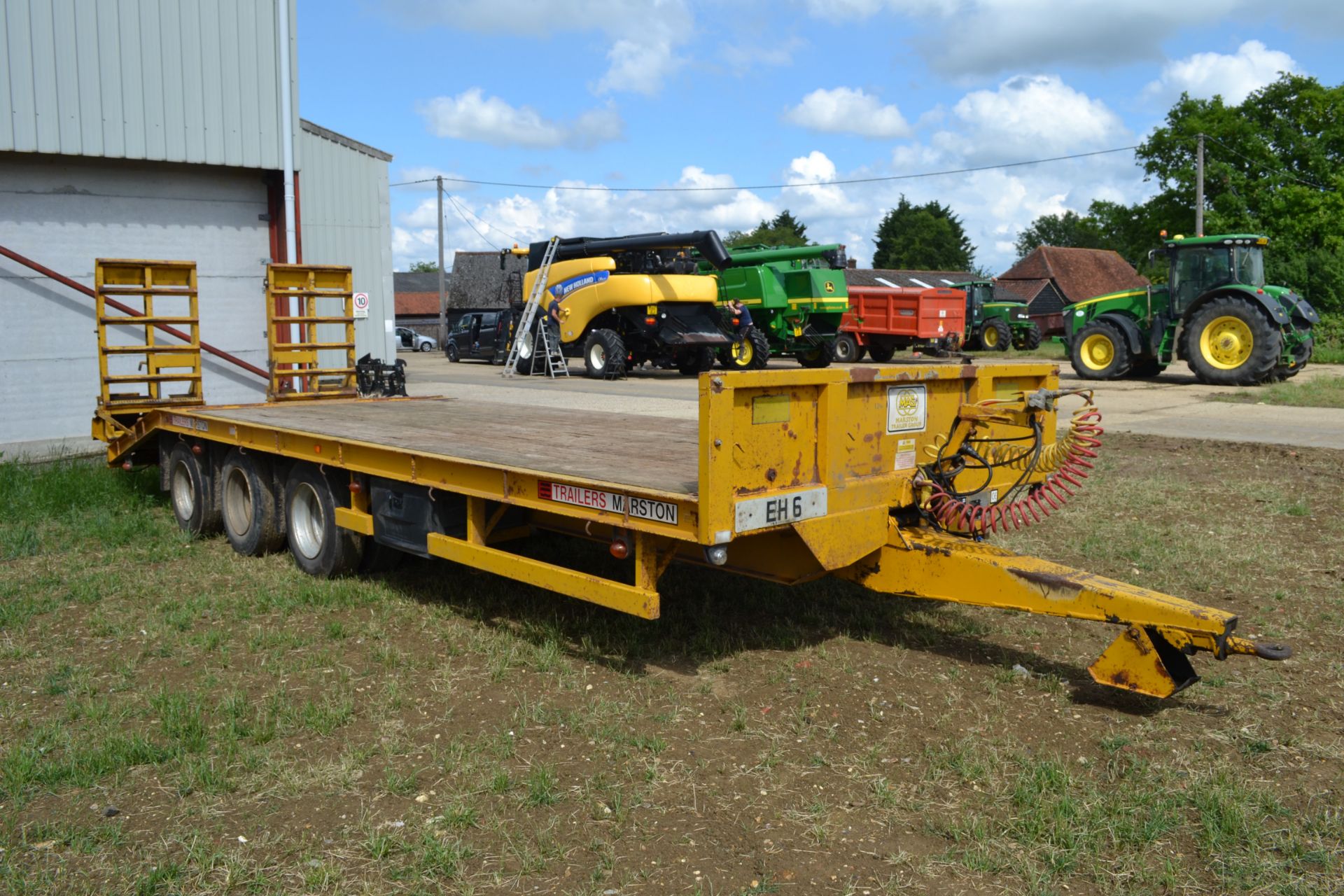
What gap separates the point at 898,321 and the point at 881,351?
1.21 metres

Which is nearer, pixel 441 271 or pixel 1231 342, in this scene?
pixel 1231 342

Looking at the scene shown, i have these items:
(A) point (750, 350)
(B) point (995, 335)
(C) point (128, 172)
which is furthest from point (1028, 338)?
(C) point (128, 172)

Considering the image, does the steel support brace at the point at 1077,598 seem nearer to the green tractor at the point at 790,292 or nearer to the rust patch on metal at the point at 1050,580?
the rust patch on metal at the point at 1050,580

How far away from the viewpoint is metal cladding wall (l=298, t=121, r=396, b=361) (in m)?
15.8

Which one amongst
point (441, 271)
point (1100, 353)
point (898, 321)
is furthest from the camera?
point (441, 271)

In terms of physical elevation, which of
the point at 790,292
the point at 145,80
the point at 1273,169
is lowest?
the point at 790,292

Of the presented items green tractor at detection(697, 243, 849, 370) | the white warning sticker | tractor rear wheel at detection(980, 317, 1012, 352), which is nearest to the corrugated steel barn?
the white warning sticker

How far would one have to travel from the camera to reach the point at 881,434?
5.12 metres

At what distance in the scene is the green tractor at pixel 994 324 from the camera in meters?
30.9

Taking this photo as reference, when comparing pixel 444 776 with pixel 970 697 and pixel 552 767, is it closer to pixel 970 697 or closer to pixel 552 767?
pixel 552 767

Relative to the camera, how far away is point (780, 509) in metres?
4.50

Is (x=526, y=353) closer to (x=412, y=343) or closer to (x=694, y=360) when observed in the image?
(x=694, y=360)

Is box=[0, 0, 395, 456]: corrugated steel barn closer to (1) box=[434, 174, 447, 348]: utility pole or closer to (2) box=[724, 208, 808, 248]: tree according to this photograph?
(1) box=[434, 174, 447, 348]: utility pole

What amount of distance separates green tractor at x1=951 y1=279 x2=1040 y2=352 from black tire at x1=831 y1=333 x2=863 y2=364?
6708 mm
